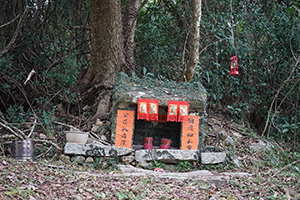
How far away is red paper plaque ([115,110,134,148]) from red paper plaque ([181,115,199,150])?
1083 mm

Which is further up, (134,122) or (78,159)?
(134,122)

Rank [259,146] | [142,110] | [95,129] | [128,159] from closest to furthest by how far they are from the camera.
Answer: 1. [128,159]
2. [142,110]
3. [95,129]
4. [259,146]

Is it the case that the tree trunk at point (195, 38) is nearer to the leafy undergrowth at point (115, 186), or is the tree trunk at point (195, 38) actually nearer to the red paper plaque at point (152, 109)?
the red paper plaque at point (152, 109)

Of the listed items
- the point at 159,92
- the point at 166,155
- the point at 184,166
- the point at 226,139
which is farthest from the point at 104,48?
the point at 226,139

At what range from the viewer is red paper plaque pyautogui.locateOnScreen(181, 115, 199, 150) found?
6191 millimetres

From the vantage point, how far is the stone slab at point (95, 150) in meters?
5.49

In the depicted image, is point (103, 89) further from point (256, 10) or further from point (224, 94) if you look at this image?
point (256, 10)

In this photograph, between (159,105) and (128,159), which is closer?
(128,159)

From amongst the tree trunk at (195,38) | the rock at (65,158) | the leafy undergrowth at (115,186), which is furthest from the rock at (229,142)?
the rock at (65,158)

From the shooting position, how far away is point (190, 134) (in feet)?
20.4

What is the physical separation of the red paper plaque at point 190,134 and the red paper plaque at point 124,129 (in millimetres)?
1083

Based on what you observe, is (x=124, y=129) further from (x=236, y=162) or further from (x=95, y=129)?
(x=236, y=162)

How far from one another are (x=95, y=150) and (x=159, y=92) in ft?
5.77

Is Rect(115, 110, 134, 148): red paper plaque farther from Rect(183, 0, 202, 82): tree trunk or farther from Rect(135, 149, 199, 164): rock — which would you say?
Rect(183, 0, 202, 82): tree trunk
